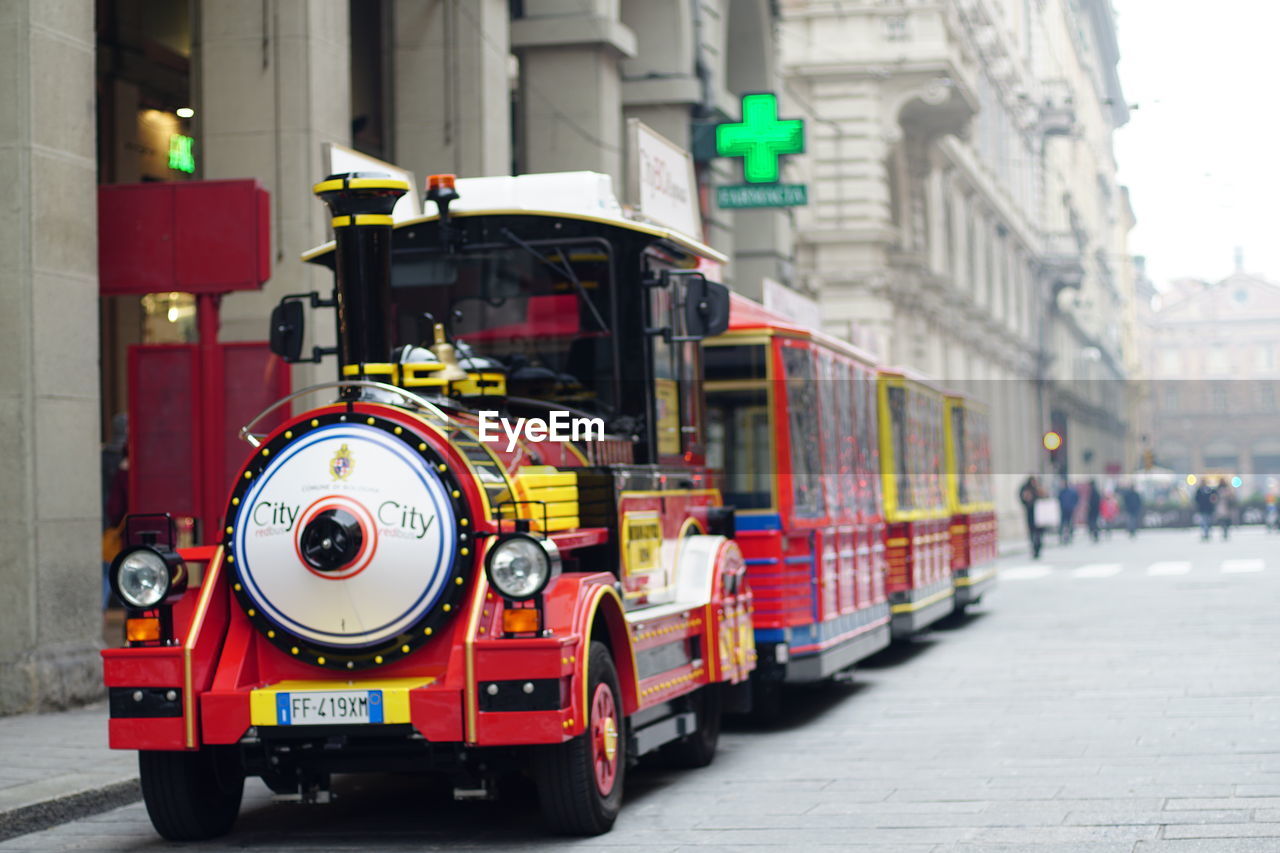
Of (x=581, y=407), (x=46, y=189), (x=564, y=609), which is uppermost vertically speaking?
(x=46, y=189)

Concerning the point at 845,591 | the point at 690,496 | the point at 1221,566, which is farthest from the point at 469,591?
the point at 1221,566

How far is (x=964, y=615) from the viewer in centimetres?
2233

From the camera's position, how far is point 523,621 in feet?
24.3

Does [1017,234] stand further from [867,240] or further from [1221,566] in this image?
[1221,566]

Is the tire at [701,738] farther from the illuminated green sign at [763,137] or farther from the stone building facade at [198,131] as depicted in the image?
the illuminated green sign at [763,137]

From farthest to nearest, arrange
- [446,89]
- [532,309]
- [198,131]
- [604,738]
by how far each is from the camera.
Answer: [446,89]
[198,131]
[532,309]
[604,738]

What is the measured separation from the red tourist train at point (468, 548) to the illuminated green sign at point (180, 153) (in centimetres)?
1088

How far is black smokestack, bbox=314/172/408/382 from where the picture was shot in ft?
26.3

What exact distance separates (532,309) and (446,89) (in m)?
9.64

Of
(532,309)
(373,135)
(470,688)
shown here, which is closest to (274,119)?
(532,309)

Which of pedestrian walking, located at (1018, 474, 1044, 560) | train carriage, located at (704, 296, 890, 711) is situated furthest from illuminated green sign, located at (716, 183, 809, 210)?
pedestrian walking, located at (1018, 474, 1044, 560)

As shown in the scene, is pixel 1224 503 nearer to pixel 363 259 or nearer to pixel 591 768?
pixel 591 768

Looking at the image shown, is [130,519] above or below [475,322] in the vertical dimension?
below

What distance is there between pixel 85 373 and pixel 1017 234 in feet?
171
